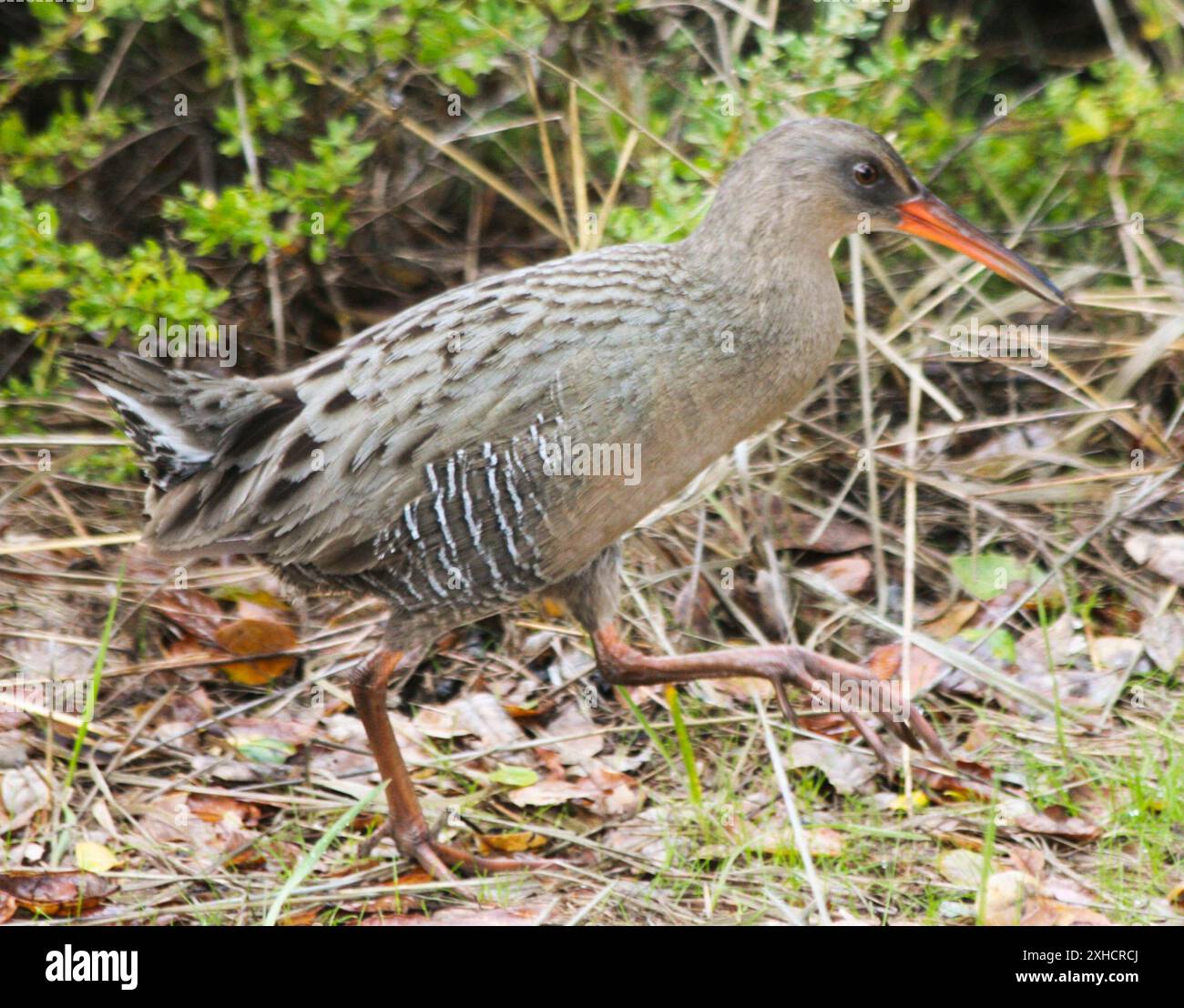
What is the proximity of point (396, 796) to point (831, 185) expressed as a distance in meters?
1.68

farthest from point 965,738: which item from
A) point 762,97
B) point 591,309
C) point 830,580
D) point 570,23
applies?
point 570,23

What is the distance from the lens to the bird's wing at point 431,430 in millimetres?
3393

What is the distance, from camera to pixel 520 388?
3.40 m

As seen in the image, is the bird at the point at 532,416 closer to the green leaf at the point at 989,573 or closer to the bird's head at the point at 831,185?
the bird's head at the point at 831,185

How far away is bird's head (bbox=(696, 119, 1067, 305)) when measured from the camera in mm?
3502

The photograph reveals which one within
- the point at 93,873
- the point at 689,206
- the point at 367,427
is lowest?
the point at 93,873

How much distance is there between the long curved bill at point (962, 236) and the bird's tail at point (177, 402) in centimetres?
155

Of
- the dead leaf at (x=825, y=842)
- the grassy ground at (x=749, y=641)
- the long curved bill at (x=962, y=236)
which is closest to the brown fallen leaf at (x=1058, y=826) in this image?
the grassy ground at (x=749, y=641)

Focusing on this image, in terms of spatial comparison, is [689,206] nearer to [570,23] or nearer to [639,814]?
[570,23]

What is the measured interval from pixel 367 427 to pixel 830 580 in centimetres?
149

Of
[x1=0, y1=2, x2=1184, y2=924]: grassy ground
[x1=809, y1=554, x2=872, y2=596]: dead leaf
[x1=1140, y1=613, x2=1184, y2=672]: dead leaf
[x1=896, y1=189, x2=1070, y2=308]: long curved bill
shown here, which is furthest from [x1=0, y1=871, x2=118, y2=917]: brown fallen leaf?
[x1=1140, y1=613, x2=1184, y2=672]: dead leaf

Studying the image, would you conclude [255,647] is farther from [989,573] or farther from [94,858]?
[989,573]

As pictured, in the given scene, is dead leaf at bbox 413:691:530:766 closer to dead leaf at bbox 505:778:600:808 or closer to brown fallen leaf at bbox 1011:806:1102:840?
dead leaf at bbox 505:778:600:808

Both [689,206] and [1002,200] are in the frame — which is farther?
[1002,200]
